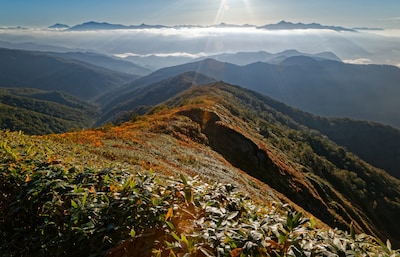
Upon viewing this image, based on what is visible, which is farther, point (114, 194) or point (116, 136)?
point (116, 136)

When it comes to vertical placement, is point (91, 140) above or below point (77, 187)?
below

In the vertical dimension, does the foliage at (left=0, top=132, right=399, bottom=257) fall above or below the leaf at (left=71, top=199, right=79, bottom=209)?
below

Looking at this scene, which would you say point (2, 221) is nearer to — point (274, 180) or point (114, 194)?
point (114, 194)

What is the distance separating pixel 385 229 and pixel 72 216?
362ft

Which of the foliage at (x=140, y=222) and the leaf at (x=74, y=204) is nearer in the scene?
the foliage at (x=140, y=222)

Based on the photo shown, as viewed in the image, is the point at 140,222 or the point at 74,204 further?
the point at 140,222

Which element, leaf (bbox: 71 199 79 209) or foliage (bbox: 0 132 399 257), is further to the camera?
leaf (bbox: 71 199 79 209)

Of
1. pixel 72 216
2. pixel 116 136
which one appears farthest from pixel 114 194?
pixel 116 136

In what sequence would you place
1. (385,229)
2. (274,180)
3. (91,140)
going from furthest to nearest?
(385,229)
(274,180)
(91,140)

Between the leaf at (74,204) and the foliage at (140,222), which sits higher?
the leaf at (74,204)

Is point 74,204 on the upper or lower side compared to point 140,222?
upper

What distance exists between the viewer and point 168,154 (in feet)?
123

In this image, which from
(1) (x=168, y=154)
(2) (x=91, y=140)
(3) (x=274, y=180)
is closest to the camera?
(2) (x=91, y=140)

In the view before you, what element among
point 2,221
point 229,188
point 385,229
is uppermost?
point 229,188
